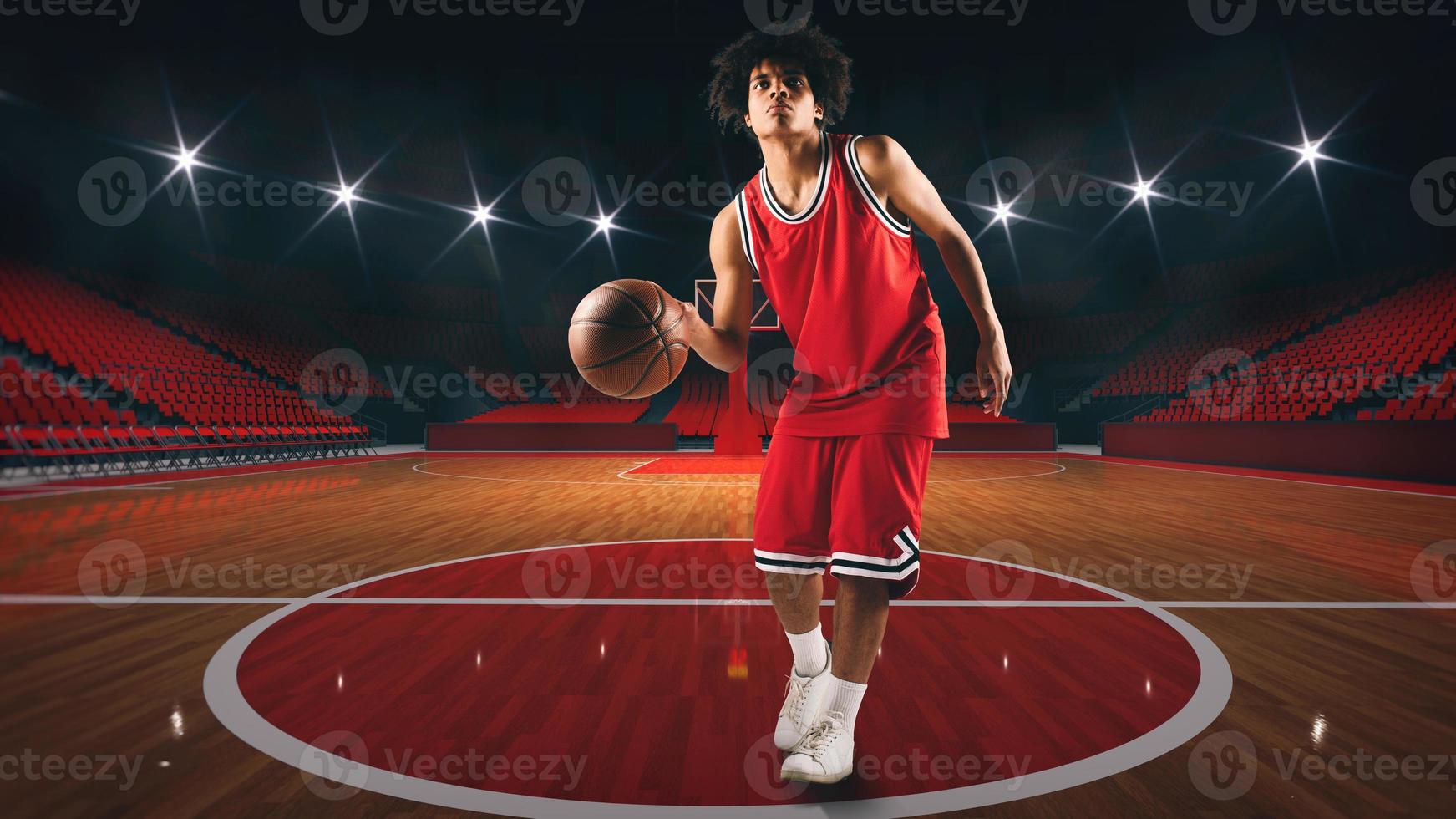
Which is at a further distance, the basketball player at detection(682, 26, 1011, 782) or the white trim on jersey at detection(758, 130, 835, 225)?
the white trim on jersey at detection(758, 130, 835, 225)

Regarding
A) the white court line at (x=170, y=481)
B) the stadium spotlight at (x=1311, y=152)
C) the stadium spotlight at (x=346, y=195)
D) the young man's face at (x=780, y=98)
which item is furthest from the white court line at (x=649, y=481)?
the stadium spotlight at (x=1311, y=152)

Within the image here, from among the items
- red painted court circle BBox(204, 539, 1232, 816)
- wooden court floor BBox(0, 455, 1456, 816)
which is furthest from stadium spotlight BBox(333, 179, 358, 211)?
red painted court circle BBox(204, 539, 1232, 816)

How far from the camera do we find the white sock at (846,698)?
5.37 feet

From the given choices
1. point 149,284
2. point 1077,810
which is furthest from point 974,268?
point 149,284

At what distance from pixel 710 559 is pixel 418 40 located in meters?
15.0

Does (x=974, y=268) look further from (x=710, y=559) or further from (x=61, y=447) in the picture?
(x=61, y=447)

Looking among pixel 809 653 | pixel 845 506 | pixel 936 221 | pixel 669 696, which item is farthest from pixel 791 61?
pixel 669 696

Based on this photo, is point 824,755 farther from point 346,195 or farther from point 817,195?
point 346,195

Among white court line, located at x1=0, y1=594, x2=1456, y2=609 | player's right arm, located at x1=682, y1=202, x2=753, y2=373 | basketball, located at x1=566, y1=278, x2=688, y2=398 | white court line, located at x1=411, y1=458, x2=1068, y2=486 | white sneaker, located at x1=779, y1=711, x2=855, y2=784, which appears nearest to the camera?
white sneaker, located at x1=779, y1=711, x2=855, y2=784

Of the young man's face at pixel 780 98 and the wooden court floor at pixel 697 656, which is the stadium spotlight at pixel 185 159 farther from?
the young man's face at pixel 780 98

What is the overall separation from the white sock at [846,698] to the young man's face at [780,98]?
1409mm

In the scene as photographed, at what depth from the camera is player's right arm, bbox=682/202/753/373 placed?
1983 millimetres

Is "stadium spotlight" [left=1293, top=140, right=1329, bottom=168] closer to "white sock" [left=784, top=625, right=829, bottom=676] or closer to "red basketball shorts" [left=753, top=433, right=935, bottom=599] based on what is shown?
"red basketball shorts" [left=753, top=433, right=935, bottom=599]

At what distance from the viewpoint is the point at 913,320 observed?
1.77 m
